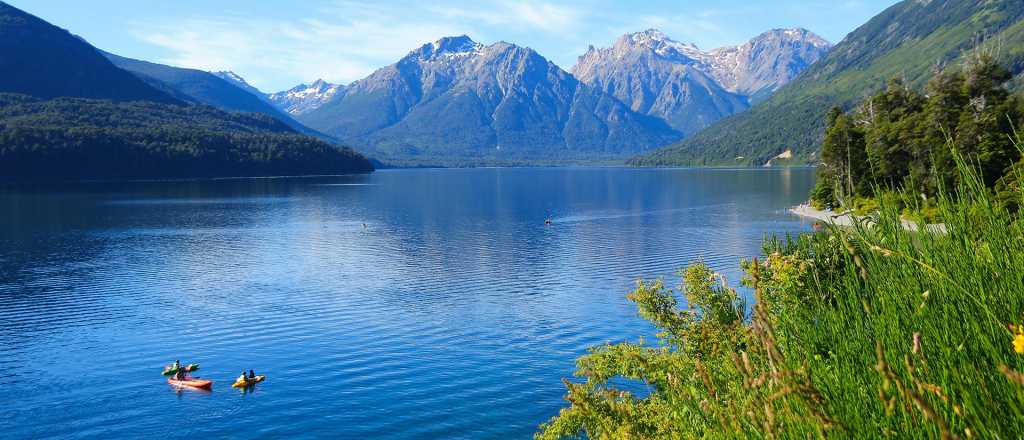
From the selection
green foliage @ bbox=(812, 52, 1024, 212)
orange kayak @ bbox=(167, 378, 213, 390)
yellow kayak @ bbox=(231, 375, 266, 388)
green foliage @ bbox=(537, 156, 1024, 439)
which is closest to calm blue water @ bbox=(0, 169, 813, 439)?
yellow kayak @ bbox=(231, 375, 266, 388)

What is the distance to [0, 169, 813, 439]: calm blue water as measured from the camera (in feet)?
148

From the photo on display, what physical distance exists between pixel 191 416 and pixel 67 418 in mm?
7295

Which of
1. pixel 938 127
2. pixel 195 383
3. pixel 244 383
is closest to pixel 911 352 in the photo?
pixel 244 383

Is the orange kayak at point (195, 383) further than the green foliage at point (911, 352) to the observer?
Yes

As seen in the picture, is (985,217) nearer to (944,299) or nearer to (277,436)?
(944,299)

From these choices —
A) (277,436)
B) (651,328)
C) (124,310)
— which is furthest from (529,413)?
(124,310)

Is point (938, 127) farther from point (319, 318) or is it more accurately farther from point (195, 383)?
point (195, 383)

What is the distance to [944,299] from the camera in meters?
7.19

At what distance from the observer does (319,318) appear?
224 feet

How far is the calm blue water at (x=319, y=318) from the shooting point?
45156 mm

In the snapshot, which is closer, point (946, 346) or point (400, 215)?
point (946, 346)

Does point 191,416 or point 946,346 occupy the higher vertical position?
point 946,346

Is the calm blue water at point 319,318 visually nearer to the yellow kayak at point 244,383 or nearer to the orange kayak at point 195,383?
the yellow kayak at point 244,383

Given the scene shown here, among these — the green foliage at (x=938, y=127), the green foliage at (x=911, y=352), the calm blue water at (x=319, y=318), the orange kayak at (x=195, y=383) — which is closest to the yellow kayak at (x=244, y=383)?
the calm blue water at (x=319, y=318)
